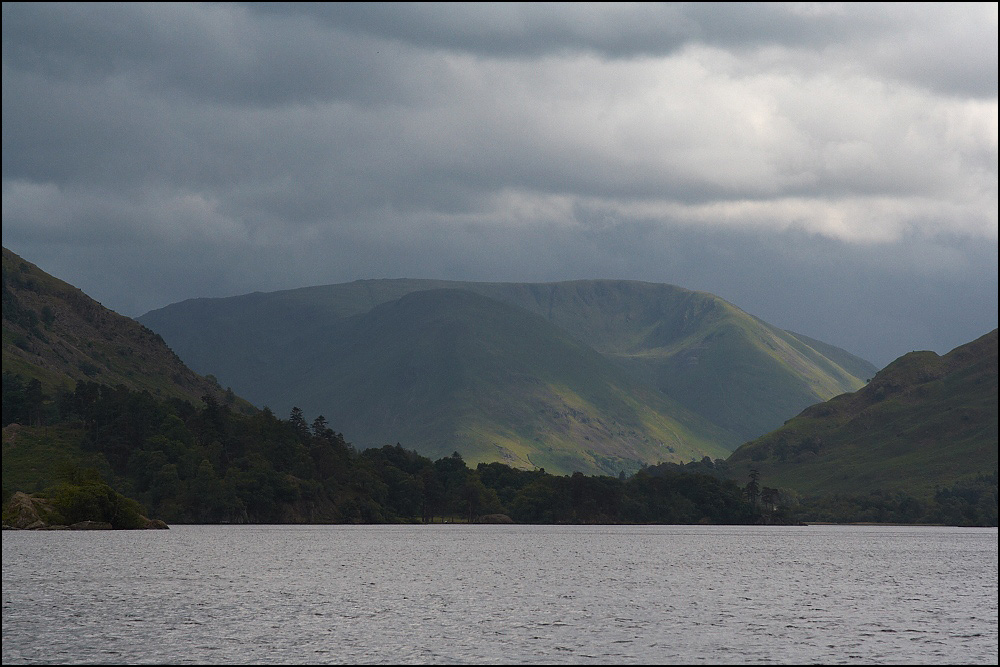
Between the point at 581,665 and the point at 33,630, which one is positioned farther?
the point at 33,630

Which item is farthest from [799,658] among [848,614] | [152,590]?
[152,590]

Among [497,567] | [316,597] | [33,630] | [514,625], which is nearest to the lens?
[33,630]

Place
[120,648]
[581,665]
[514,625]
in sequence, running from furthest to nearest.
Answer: [514,625]
[120,648]
[581,665]

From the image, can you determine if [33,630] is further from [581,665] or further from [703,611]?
[703,611]

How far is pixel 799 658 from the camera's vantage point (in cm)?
8125

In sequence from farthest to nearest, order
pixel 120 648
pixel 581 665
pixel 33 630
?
pixel 33 630
pixel 120 648
pixel 581 665

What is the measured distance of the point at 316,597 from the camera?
12612 cm

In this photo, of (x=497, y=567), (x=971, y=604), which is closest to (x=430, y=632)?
(x=971, y=604)

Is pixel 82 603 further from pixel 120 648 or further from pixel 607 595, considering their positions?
pixel 607 595

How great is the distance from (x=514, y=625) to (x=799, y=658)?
27.7 metres

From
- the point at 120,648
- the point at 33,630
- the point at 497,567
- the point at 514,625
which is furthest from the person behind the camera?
the point at 497,567

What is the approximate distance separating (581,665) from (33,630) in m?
45.2

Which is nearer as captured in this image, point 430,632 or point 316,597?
point 430,632

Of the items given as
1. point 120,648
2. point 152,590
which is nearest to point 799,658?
point 120,648
